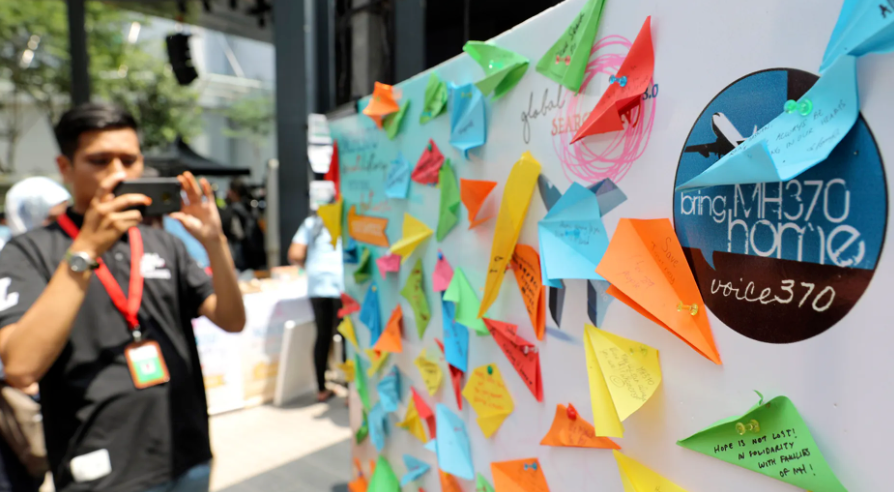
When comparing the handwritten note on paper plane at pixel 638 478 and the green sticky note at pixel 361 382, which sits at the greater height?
the handwritten note on paper plane at pixel 638 478

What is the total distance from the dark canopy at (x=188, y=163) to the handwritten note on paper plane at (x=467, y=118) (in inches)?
365

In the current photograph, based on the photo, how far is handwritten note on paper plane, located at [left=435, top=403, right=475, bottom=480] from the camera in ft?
5.13

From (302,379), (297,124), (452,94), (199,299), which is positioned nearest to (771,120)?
(452,94)

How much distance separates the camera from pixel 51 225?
60.2 inches

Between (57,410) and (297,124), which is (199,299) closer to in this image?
(57,410)

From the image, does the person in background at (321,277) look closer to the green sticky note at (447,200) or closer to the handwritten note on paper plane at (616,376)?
the green sticky note at (447,200)

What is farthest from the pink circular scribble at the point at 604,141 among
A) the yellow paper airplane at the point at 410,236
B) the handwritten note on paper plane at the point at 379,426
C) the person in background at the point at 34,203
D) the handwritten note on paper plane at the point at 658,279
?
the person in background at the point at 34,203

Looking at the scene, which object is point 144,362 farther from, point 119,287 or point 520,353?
point 520,353

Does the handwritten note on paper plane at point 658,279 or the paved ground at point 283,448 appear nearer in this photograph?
the handwritten note on paper plane at point 658,279

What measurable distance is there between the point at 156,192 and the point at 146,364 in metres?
0.48

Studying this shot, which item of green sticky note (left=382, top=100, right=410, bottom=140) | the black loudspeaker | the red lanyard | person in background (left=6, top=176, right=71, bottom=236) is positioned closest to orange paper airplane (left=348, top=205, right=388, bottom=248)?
green sticky note (left=382, top=100, right=410, bottom=140)

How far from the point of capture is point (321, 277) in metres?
4.09

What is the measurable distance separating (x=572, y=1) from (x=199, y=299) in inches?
54.5

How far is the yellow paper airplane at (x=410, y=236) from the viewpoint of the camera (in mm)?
1730
